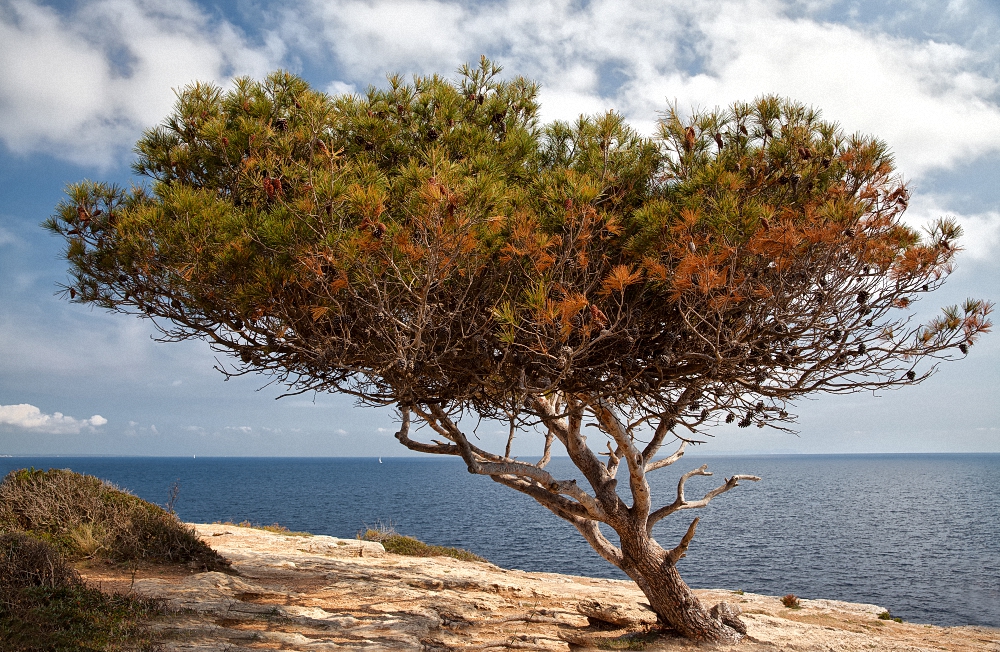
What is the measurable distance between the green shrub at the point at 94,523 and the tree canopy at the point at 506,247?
20.6 feet

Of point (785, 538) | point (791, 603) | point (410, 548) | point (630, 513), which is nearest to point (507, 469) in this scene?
point (630, 513)

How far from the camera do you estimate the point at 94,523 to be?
1162 centimetres

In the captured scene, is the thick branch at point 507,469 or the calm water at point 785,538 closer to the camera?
the thick branch at point 507,469

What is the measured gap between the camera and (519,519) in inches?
1981

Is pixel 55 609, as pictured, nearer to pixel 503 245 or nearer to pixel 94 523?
pixel 94 523

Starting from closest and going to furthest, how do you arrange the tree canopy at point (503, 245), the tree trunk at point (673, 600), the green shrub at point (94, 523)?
1. the tree canopy at point (503, 245)
2. the tree trunk at point (673, 600)
3. the green shrub at point (94, 523)

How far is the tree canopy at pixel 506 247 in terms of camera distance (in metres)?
5.80

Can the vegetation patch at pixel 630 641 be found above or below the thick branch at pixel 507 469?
below

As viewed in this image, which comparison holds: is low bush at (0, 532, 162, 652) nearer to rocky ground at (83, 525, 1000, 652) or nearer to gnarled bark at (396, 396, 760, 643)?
rocky ground at (83, 525, 1000, 652)

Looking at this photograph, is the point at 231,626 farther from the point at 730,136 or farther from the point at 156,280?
the point at 730,136

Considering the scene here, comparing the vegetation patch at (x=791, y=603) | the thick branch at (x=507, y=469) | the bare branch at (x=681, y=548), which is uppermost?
the thick branch at (x=507, y=469)

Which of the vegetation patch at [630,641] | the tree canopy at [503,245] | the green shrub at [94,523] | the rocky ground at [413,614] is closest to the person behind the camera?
the tree canopy at [503,245]

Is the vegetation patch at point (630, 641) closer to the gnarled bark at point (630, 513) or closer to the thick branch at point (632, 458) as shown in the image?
the gnarled bark at point (630, 513)

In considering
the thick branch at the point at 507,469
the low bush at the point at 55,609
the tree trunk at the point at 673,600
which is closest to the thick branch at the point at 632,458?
the tree trunk at the point at 673,600
